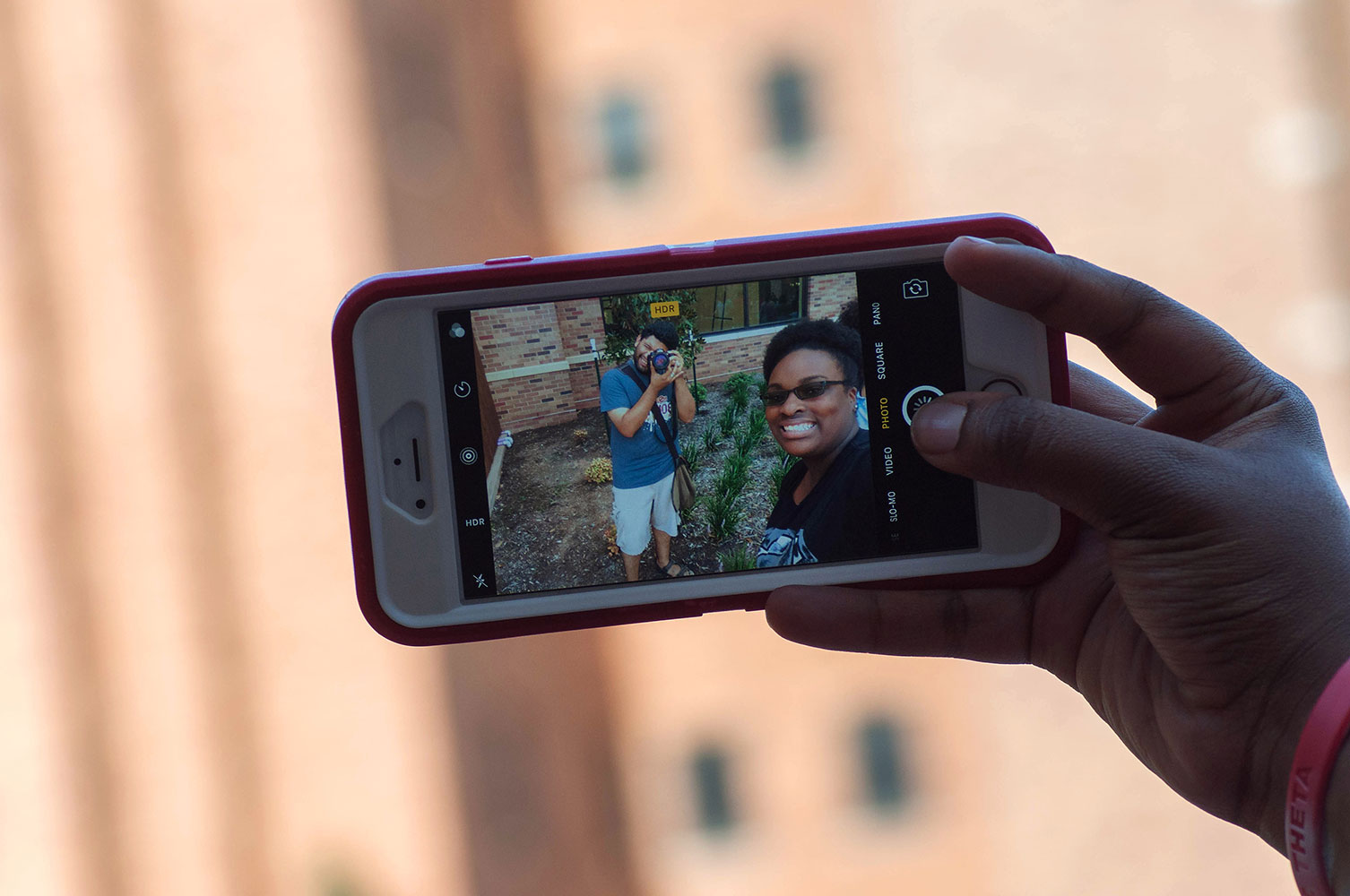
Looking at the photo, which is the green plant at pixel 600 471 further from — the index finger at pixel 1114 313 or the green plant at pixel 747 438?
the index finger at pixel 1114 313

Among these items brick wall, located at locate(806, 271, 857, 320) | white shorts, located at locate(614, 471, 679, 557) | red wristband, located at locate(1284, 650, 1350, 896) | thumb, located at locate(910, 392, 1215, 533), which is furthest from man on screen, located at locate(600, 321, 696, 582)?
red wristband, located at locate(1284, 650, 1350, 896)

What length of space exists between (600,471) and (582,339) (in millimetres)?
107

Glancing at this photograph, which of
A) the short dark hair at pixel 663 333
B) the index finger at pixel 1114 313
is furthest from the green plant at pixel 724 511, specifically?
the index finger at pixel 1114 313

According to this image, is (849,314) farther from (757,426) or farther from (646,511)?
(646,511)

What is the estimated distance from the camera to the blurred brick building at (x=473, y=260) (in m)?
1.12

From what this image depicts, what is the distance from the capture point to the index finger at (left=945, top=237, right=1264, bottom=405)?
596mm

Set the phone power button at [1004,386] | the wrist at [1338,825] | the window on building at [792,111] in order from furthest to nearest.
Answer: the window on building at [792,111], the phone power button at [1004,386], the wrist at [1338,825]

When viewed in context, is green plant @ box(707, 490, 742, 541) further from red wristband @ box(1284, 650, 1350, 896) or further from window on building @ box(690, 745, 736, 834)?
window on building @ box(690, 745, 736, 834)

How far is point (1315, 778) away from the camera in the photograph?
19.8 inches

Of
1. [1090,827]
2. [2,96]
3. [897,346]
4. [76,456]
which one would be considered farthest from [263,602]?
[1090,827]

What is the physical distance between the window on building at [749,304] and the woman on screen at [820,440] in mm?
17

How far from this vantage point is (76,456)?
1140 mm

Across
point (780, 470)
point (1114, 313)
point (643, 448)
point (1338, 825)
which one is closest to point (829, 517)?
point (780, 470)

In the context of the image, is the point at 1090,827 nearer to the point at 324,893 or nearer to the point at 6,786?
the point at 324,893
